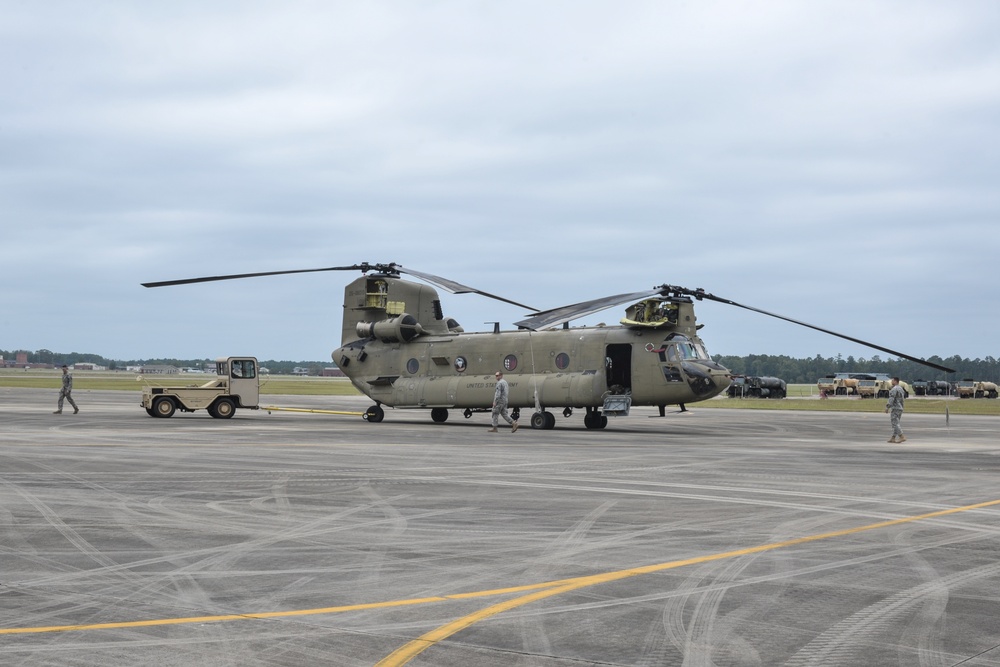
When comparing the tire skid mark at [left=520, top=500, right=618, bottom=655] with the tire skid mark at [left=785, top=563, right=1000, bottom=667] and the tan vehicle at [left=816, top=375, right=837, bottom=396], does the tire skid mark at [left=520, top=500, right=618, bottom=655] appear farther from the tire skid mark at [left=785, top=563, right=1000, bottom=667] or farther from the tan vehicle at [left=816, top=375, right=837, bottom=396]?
the tan vehicle at [left=816, top=375, right=837, bottom=396]

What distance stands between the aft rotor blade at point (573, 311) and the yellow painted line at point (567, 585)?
14818mm

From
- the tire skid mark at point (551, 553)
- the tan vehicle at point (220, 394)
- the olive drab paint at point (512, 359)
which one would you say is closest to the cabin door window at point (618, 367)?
the olive drab paint at point (512, 359)

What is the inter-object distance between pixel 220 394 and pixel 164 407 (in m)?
2.10

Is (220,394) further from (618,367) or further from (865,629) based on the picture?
(865,629)

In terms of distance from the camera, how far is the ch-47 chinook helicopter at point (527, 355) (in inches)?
1193

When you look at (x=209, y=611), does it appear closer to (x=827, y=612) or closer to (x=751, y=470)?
(x=827, y=612)

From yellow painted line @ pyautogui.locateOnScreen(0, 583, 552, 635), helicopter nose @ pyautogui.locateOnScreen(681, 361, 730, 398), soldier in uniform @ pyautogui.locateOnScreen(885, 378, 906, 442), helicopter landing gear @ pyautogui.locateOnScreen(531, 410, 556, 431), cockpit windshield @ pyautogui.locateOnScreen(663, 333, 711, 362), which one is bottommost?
yellow painted line @ pyautogui.locateOnScreen(0, 583, 552, 635)

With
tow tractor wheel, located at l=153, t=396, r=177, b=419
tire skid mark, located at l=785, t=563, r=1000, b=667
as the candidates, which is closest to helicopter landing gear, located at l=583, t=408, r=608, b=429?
tow tractor wheel, located at l=153, t=396, r=177, b=419

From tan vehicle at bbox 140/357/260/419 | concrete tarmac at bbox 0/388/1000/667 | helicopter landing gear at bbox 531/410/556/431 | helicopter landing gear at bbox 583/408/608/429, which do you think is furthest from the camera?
tan vehicle at bbox 140/357/260/419

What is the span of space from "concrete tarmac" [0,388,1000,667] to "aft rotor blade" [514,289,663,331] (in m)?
7.01

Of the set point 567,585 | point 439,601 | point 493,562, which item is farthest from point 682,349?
point 439,601

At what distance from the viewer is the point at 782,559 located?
9375 millimetres

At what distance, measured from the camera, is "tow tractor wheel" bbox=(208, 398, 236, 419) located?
38125 millimetres

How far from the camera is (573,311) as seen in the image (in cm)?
2770
